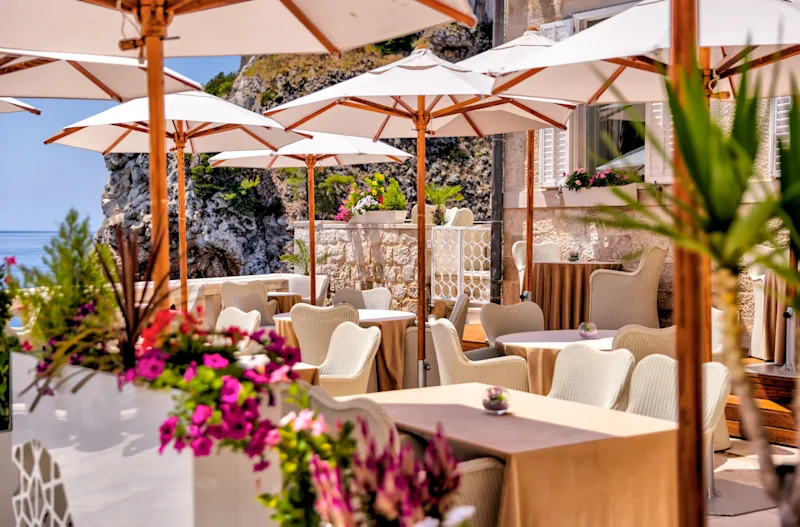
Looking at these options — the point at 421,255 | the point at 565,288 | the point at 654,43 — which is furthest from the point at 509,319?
the point at 654,43

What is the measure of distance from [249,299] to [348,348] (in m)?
3.17

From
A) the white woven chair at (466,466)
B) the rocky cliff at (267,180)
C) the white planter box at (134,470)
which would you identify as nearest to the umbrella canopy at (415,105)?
the white woven chair at (466,466)

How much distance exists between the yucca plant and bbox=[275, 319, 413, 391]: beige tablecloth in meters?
Result: 5.40

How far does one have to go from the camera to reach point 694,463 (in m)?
1.51

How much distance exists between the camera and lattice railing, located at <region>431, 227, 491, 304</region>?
12.3 meters

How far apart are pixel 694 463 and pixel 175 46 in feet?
12.0

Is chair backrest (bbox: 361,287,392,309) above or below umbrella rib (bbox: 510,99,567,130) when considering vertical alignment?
A: below

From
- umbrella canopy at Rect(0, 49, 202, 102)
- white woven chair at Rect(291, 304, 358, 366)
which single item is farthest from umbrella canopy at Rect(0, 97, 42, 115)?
white woven chair at Rect(291, 304, 358, 366)

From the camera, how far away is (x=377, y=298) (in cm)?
835

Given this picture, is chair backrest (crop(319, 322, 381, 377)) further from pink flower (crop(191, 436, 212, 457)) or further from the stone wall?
the stone wall

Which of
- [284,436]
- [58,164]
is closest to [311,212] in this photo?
[284,436]

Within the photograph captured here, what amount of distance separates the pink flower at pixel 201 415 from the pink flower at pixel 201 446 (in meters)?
0.03

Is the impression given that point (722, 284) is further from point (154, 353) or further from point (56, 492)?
point (56, 492)

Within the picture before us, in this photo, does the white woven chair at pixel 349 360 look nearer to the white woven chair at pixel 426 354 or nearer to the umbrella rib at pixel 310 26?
the white woven chair at pixel 426 354
